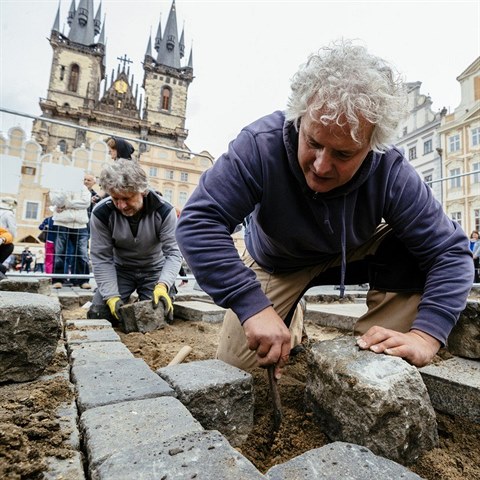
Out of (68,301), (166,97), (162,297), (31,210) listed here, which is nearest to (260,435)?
(162,297)

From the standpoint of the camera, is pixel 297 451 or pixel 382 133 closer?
pixel 297 451

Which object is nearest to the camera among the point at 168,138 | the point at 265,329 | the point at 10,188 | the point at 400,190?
the point at 265,329

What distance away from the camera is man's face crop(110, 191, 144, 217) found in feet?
9.65

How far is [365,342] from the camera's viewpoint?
136 centimetres

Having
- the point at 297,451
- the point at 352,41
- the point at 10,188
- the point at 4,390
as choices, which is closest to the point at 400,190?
the point at 352,41

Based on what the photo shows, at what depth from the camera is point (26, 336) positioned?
1.51 m

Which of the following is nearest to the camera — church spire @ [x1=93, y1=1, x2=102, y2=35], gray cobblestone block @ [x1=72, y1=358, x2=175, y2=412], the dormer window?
gray cobblestone block @ [x1=72, y1=358, x2=175, y2=412]

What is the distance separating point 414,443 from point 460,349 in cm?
82

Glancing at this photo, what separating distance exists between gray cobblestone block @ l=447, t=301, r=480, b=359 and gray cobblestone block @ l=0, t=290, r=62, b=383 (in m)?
1.92

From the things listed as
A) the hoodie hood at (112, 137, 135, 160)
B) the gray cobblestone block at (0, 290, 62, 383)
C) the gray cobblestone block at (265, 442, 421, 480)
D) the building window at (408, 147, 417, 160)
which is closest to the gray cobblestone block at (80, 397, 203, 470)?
the gray cobblestone block at (265, 442, 421, 480)

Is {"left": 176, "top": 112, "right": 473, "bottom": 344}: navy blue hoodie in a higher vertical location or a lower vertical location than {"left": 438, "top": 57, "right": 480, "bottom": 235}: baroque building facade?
lower

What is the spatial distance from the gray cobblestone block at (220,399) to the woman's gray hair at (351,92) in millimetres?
1031

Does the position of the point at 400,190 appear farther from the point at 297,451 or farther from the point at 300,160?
the point at 297,451

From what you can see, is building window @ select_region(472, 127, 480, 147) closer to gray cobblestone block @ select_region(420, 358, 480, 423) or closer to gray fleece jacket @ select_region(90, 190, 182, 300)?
gray fleece jacket @ select_region(90, 190, 182, 300)
